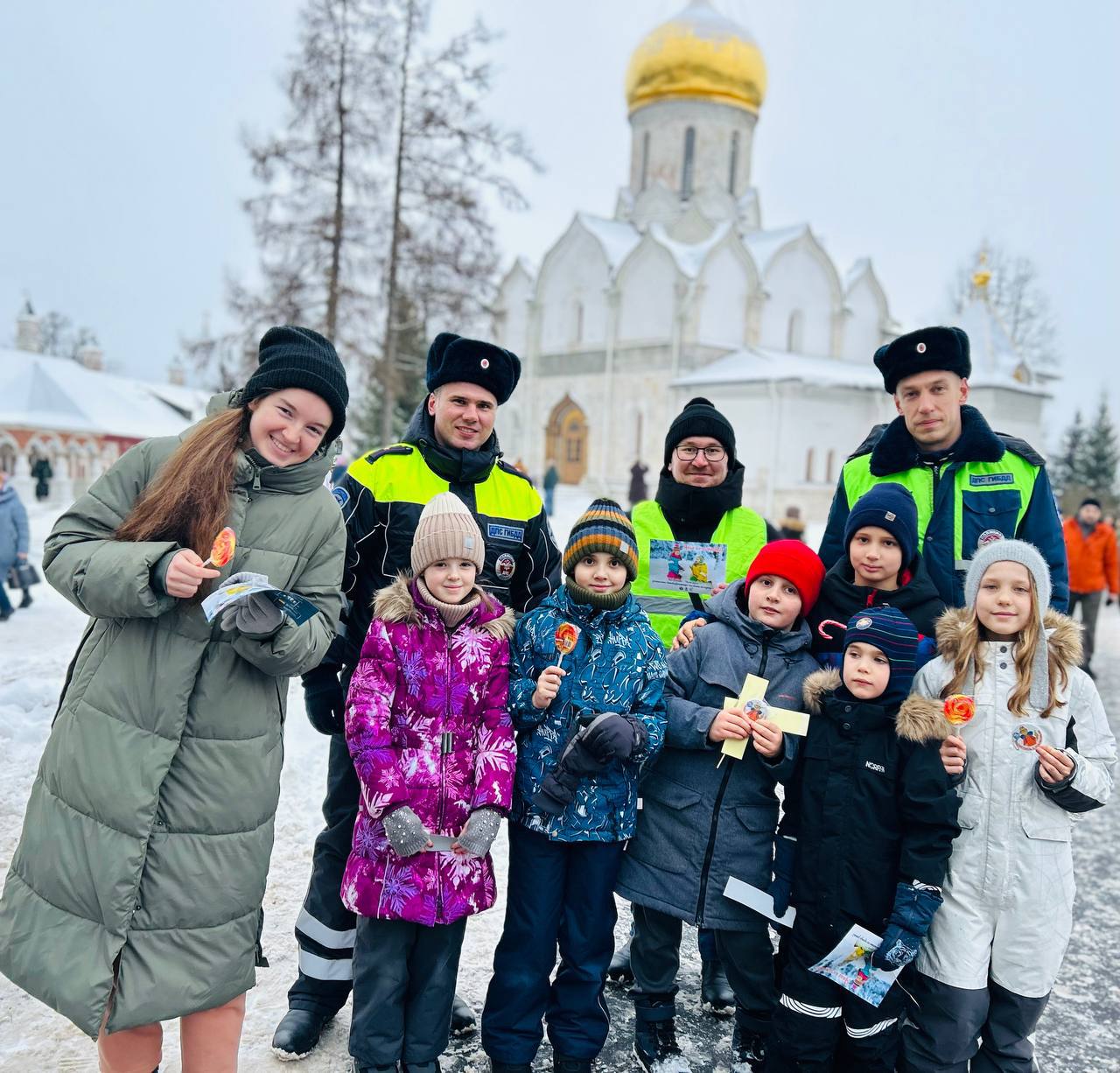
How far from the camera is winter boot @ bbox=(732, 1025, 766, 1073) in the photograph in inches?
118

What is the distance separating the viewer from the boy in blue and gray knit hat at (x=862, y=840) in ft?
8.39

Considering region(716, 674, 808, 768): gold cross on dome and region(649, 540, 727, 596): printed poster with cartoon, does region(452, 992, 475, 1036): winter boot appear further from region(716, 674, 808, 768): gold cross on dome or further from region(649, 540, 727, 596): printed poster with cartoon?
region(649, 540, 727, 596): printed poster with cartoon

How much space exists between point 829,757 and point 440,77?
13.8 metres

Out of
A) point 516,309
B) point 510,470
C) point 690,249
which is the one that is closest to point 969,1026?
point 510,470

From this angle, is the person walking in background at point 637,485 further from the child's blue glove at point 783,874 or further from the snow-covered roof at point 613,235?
the child's blue glove at point 783,874

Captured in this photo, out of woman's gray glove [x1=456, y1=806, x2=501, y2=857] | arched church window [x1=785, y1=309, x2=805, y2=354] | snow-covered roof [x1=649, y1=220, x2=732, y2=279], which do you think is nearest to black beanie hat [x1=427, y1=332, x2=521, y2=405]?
woman's gray glove [x1=456, y1=806, x2=501, y2=857]

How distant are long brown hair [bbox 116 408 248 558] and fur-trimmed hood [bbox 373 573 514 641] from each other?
1.92 ft

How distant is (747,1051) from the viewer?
10.1ft

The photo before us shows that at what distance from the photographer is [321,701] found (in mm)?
2945

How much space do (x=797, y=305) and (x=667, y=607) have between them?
27.2m

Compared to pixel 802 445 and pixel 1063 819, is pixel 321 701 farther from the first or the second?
pixel 802 445

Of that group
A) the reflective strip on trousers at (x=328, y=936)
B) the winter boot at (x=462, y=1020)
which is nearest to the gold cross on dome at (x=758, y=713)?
the winter boot at (x=462, y=1020)

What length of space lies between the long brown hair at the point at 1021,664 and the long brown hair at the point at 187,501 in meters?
2.26

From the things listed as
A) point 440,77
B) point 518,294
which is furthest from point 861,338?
point 440,77
